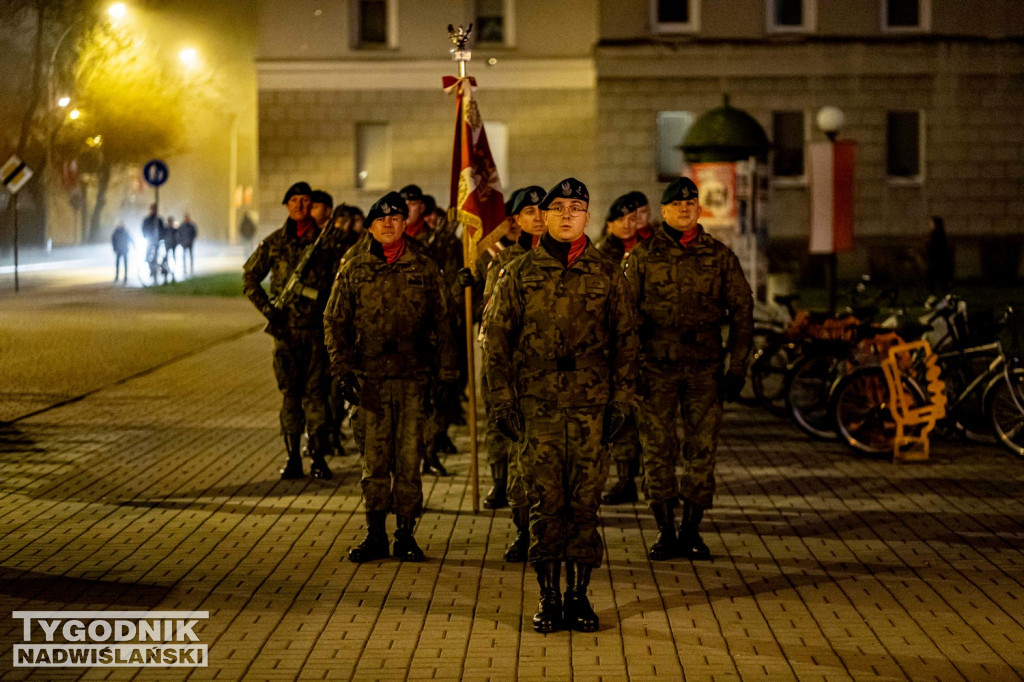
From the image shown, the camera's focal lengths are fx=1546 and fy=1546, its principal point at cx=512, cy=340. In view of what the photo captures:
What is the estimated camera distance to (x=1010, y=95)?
37.5 meters

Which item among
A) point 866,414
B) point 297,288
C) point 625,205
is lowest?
point 866,414

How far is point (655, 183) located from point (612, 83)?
8.64 feet

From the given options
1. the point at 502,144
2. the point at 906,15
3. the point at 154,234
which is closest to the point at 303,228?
the point at 502,144

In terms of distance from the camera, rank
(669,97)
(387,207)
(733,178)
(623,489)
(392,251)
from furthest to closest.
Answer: (669,97) → (733,178) → (623,489) → (392,251) → (387,207)

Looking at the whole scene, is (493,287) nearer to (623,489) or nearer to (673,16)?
(623,489)

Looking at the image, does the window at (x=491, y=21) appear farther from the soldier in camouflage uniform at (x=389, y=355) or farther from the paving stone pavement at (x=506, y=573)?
the soldier in camouflage uniform at (x=389, y=355)

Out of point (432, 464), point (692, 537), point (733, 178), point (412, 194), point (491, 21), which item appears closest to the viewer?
point (692, 537)

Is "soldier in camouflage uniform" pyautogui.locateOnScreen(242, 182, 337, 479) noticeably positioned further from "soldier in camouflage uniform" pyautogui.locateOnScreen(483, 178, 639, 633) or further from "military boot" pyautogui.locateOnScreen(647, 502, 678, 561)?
"soldier in camouflage uniform" pyautogui.locateOnScreen(483, 178, 639, 633)

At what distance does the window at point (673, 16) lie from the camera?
3741 cm

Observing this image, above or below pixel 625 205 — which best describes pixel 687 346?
below

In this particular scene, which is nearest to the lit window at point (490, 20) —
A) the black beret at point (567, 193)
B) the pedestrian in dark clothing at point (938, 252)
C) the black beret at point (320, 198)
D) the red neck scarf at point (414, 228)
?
the pedestrian in dark clothing at point (938, 252)

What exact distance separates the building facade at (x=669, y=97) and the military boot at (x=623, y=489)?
27.2m

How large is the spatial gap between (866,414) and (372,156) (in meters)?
27.8

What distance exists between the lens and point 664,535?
8.49 m
